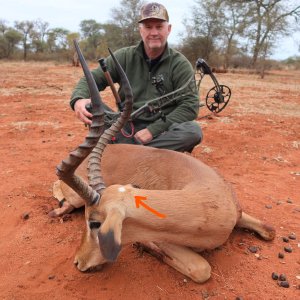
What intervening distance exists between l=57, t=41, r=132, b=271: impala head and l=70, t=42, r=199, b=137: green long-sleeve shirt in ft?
6.19

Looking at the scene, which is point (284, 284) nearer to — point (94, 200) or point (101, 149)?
point (94, 200)

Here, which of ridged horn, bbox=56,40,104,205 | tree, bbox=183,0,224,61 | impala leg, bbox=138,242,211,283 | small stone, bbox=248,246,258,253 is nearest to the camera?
ridged horn, bbox=56,40,104,205

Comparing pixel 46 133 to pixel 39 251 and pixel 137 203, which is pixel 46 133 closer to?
pixel 39 251

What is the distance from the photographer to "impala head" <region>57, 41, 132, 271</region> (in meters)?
2.32

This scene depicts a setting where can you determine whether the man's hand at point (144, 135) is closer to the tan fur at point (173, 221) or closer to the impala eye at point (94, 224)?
the tan fur at point (173, 221)

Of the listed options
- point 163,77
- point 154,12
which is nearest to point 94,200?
point 163,77

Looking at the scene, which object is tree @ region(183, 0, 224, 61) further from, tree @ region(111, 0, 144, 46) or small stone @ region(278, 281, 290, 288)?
small stone @ region(278, 281, 290, 288)

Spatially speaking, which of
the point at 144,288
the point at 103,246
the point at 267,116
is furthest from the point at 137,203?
the point at 267,116

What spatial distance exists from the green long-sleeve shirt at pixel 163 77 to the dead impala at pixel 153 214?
1.54 meters

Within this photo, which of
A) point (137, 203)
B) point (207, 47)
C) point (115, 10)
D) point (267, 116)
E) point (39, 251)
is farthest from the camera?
point (115, 10)

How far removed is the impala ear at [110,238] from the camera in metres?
2.27

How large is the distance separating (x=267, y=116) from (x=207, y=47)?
2402 cm

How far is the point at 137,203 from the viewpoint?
265cm

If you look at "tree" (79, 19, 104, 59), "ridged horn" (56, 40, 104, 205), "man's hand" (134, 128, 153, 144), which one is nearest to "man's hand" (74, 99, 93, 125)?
"man's hand" (134, 128, 153, 144)
